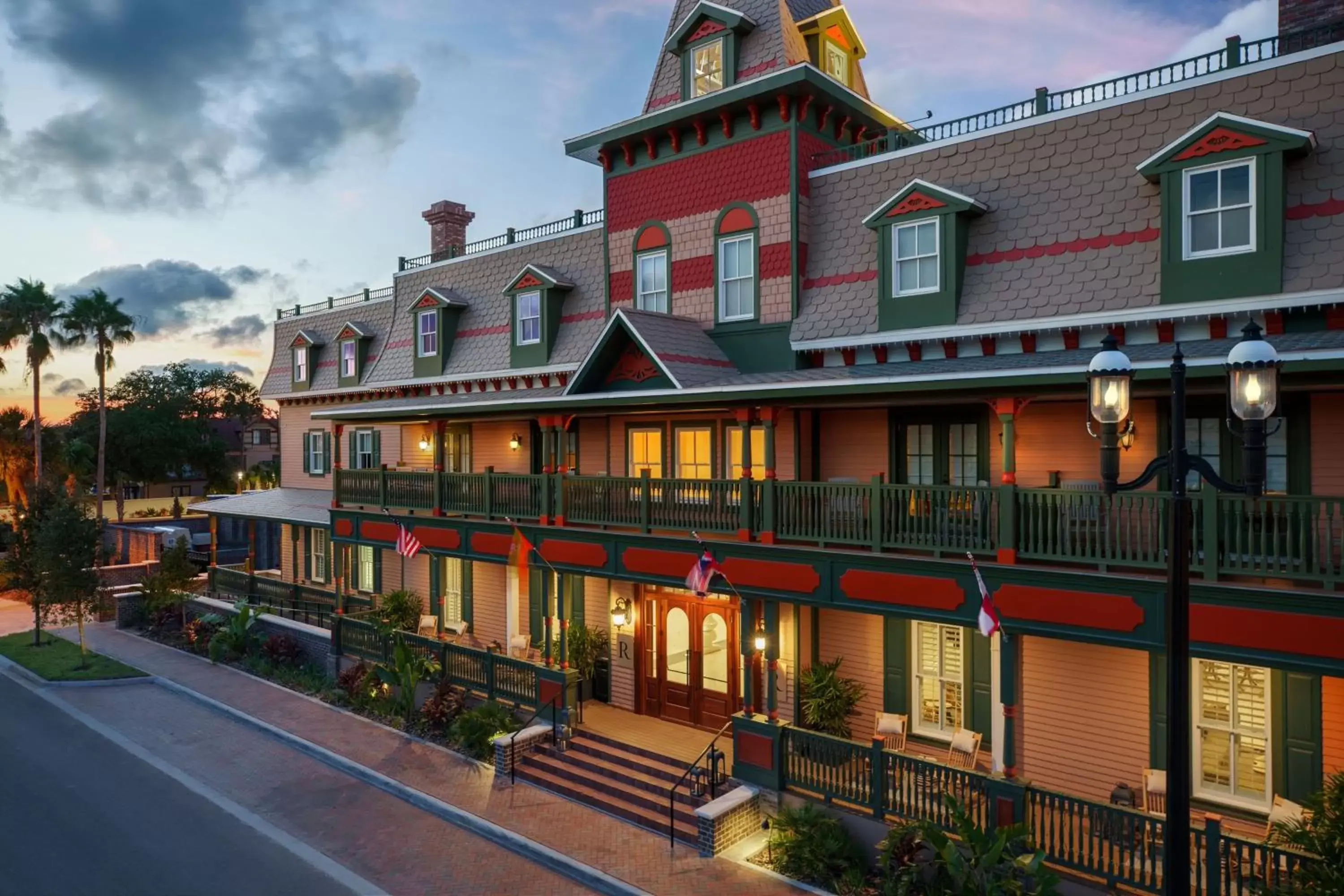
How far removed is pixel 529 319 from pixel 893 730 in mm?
13558

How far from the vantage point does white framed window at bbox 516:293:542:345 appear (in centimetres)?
2173

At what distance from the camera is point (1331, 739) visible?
11.0 meters

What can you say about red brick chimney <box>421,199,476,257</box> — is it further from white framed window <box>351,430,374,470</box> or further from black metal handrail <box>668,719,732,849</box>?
black metal handrail <box>668,719,732,849</box>

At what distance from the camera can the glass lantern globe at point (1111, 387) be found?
6711 mm

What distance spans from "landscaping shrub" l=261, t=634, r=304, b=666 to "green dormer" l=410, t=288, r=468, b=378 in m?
8.21

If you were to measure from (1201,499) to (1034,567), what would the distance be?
2.13 meters

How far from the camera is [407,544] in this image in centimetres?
1986

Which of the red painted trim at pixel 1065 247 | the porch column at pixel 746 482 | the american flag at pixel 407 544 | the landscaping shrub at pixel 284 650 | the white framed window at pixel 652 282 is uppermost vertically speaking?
the white framed window at pixel 652 282

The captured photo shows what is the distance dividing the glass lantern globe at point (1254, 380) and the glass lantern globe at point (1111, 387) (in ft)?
2.30

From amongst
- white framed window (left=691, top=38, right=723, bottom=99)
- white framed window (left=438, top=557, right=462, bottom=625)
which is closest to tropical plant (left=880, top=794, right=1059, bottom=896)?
white framed window (left=691, top=38, right=723, bottom=99)

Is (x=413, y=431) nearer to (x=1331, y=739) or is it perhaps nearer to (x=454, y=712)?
(x=454, y=712)

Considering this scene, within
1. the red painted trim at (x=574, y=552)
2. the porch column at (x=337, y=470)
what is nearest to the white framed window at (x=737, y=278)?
the red painted trim at (x=574, y=552)

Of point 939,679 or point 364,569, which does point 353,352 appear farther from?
point 939,679

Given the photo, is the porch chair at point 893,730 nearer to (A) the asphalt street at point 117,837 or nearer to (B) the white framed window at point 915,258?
(B) the white framed window at point 915,258
